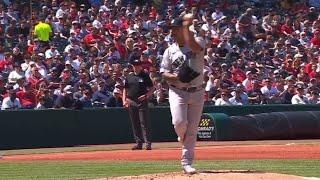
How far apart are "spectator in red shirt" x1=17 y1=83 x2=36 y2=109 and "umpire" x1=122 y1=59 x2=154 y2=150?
3.48m

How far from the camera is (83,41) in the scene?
79.8ft

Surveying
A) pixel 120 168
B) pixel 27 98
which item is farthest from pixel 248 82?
pixel 120 168

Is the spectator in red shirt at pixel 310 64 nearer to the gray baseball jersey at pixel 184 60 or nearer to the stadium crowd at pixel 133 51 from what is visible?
the stadium crowd at pixel 133 51

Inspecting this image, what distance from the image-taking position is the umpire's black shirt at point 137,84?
18.7 m

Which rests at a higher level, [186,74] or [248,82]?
[186,74]

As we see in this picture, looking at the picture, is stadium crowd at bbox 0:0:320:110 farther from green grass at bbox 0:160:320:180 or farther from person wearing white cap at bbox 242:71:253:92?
green grass at bbox 0:160:320:180

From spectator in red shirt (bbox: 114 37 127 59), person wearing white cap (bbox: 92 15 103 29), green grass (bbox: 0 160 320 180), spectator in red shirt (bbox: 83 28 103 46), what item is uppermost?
person wearing white cap (bbox: 92 15 103 29)

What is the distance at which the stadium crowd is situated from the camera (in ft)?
71.9

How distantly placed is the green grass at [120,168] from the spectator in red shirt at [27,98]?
552 cm

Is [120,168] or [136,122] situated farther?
[136,122]

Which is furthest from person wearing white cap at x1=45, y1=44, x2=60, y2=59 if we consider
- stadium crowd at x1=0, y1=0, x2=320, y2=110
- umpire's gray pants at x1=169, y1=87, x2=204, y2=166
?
umpire's gray pants at x1=169, y1=87, x2=204, y2=166

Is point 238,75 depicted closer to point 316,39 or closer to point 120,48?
point 120,48

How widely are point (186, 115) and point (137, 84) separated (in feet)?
26.9

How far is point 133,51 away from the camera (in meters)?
23.8
